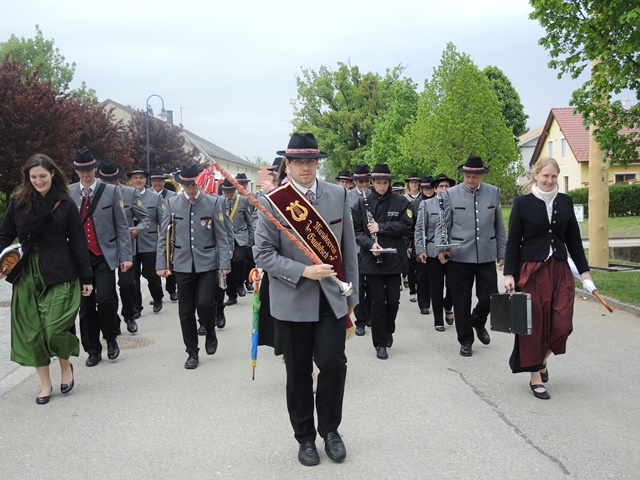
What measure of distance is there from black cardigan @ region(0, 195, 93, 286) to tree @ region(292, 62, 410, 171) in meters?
57.5

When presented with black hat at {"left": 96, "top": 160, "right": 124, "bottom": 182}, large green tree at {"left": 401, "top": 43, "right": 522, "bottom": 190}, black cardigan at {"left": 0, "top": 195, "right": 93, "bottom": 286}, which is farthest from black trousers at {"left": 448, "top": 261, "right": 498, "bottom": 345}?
large green tree at {"left": 401, "top": 43, "right": 522, "bottom": 190}

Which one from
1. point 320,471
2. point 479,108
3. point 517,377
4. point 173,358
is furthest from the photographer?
point 479,108

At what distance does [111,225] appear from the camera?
7.63 meters

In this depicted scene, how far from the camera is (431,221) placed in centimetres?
968

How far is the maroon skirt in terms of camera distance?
19.0ft

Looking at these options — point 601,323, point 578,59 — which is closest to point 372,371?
point 601,323

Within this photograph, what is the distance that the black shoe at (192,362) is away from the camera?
7.13 meters

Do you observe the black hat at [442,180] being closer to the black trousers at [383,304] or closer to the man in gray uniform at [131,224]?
the black trousers at [383,304]

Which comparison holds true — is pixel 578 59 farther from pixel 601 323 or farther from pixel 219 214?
pixel 219 214

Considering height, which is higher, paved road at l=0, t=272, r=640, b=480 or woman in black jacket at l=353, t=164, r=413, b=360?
woman in black jacket at l=353, t=164, r=413, b=360

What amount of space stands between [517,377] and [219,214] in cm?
363

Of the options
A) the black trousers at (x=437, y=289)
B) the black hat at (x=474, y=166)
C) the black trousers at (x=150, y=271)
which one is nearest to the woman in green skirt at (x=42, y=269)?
the black hat at (x=474, y=166)

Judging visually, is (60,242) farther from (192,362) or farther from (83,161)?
(192,362)

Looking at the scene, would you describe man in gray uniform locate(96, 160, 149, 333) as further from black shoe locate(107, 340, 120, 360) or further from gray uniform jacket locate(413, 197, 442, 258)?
gray uniform jacket locate(413, 197, 442, 258)
